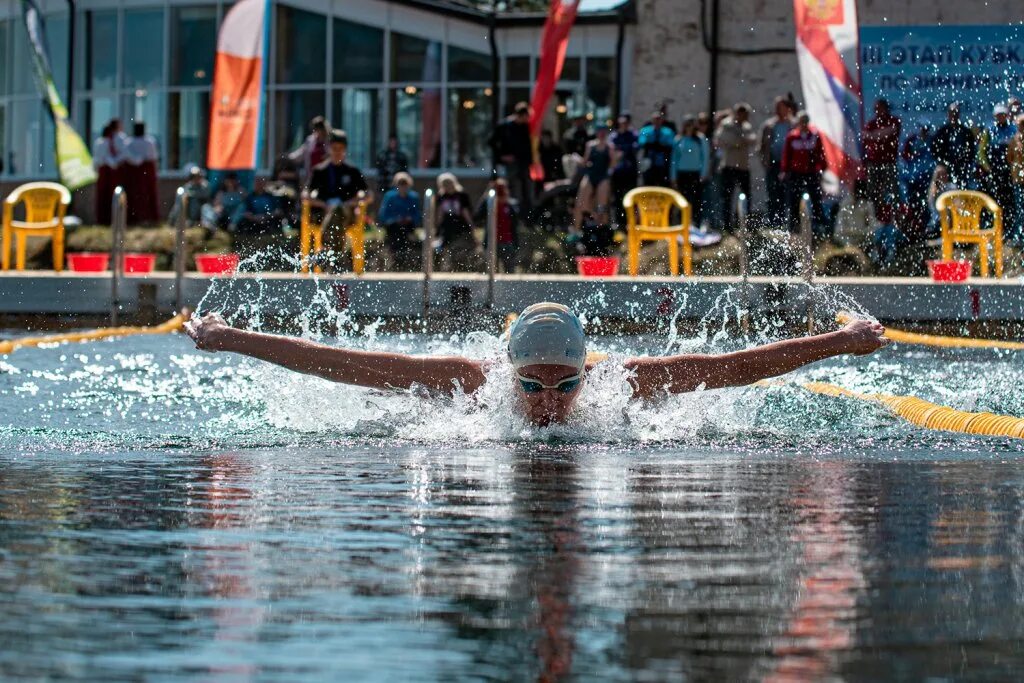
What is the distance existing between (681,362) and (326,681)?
17.8 feet

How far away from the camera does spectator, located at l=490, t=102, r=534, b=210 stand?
21.0 metres

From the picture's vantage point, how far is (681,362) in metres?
8.94

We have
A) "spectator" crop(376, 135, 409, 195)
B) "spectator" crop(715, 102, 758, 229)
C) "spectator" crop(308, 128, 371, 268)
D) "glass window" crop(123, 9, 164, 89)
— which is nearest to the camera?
"spectator" crop(308, 128, 371, 268)

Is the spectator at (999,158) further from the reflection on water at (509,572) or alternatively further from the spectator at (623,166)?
the reflection on water at (509,572)

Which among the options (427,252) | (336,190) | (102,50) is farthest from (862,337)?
(102,50)

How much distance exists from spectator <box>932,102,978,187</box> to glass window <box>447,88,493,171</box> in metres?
9.77

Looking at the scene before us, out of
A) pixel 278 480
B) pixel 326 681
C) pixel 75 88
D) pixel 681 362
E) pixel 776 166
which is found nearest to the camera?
pixel 326 681

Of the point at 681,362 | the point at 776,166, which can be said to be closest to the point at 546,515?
the point at 681,362

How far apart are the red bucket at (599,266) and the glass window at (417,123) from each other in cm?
974

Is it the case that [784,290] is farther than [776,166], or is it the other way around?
[776,166]

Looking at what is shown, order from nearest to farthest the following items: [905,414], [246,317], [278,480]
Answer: [278,480] < [905,414] < [246,317]

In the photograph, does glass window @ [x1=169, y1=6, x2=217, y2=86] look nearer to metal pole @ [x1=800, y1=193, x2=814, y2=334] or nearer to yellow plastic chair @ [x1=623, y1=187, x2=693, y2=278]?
yellow plastic chair @ [x1=623, y1=187, x2=693, y2=278]

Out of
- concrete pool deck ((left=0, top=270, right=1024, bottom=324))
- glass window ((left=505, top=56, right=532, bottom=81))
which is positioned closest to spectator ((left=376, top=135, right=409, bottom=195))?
glass window ((left=505, top=56, right=532, bottom=81))

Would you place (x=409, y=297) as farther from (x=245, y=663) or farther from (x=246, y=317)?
(x=245, y=663)
